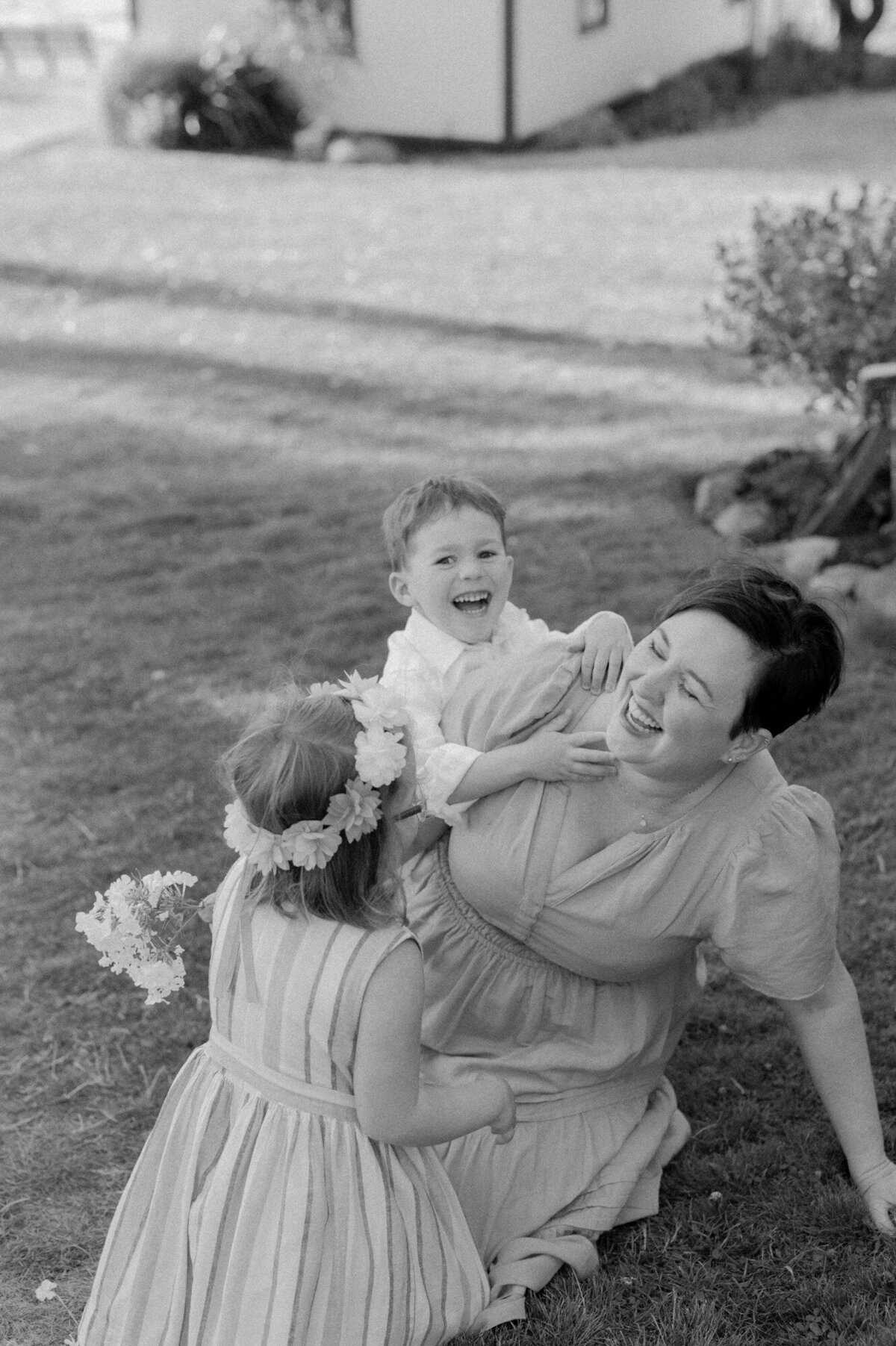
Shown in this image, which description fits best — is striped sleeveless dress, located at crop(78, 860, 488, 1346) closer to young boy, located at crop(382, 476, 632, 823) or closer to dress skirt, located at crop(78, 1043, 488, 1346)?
dress skirt, located at crop(78, 1043, 488, 1346)

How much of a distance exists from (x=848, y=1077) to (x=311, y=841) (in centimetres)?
123

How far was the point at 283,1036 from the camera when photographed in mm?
2518

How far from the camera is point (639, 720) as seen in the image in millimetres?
2604

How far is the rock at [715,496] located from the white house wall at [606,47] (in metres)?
11.6

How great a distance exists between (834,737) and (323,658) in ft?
6.06

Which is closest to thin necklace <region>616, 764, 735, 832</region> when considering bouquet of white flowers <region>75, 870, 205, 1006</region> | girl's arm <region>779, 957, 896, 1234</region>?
girl's arm <region>779, 957, 896, 1234</region>

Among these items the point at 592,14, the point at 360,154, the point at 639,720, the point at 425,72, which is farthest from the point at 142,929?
the point at 592,14

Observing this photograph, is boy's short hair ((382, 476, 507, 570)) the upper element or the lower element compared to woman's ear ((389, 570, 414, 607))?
upper

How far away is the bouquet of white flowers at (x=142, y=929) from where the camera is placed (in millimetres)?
2725

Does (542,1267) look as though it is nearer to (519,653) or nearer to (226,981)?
(226,981)

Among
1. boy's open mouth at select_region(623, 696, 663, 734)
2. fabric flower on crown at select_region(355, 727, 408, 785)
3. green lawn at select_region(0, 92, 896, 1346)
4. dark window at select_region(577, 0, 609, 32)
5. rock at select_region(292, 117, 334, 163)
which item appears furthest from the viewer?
dark window at select_region(577, 0, 609, 32)

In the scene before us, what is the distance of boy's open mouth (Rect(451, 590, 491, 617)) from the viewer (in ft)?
10.8

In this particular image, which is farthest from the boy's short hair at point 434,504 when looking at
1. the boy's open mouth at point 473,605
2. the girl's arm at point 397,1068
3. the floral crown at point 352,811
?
the girl's arm at point 397,1068

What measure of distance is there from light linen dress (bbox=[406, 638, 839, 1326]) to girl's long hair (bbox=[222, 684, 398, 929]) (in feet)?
1.33
